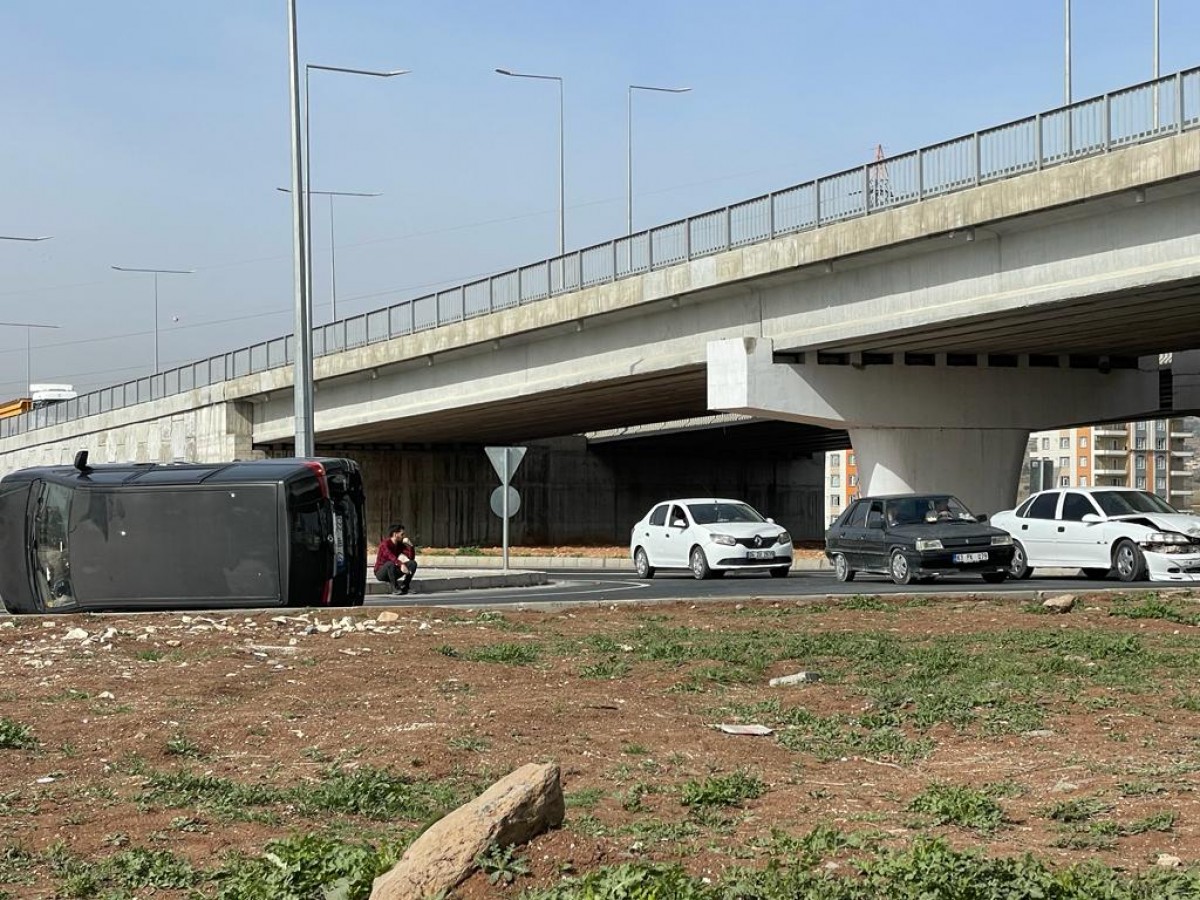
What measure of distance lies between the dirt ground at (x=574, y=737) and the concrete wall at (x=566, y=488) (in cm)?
4672

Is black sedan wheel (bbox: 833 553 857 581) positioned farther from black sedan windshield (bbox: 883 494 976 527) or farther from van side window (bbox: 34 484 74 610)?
van side window (bbox: 34 484 74 610)

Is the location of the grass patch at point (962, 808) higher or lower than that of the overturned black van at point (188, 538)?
lower

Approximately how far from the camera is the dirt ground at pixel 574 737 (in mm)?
7090

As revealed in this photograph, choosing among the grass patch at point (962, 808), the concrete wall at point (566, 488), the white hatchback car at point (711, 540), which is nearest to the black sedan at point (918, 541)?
the white hatchback car at point (711, 540)

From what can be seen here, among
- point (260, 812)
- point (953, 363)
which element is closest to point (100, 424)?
point (953, 363)

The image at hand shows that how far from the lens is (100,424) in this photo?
6762 centimetres

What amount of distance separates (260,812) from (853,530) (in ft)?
72.5

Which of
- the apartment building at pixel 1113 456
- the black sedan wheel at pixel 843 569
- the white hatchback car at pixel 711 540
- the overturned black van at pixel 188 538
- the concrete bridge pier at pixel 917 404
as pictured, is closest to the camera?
the overturned black van at pixel 188 538

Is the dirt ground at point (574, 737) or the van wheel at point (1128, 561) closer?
the dirt ground at point (574, 737)

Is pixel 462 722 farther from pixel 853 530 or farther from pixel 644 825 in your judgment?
pixel 853 530

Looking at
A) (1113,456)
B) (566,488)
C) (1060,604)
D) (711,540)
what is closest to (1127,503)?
(711,540)

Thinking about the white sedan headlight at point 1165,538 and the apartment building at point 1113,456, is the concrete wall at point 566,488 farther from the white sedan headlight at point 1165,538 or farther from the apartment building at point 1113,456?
the apartment building at point 1113,456

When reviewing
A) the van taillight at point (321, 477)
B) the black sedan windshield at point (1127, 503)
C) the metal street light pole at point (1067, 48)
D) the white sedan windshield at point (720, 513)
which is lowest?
the white sedan windshield at point (720, 513)

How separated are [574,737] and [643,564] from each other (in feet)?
83.3
